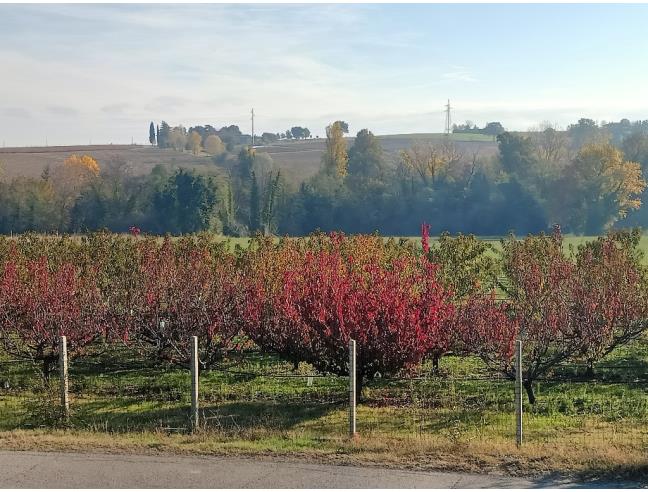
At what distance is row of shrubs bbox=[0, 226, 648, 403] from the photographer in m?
13.3

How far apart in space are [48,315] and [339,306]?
22.4 ft

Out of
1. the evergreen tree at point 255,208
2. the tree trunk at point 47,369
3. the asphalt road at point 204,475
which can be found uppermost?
the evergreen tree at point 255,208

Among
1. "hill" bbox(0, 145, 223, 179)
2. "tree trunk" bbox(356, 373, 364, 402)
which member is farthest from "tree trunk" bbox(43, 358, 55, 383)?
"hill" bbox(0, 145, 223, 179)

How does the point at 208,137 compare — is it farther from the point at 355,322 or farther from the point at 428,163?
the point at 355,322

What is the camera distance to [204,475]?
28.9 feet

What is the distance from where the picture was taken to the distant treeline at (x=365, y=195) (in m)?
72.2

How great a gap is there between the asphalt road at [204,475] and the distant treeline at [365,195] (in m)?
59.1

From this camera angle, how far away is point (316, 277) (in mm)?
14695

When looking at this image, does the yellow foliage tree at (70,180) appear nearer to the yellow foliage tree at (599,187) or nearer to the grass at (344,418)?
the yellow foliage tree at (599,187)

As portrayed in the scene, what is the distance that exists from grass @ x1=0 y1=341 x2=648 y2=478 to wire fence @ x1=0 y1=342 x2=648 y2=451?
3 cm

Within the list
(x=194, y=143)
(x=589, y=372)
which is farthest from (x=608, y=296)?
(x=194, y=143)

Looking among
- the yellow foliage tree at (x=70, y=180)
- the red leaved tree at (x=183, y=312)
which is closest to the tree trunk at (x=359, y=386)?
the red leaved tree at (x=183, y=312)

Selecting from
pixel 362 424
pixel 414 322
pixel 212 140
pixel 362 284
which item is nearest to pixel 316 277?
pixel 362 284

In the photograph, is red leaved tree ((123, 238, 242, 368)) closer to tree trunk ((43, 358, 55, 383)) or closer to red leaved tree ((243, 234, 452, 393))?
red leaved tree ((243, 234, 452, 393))
